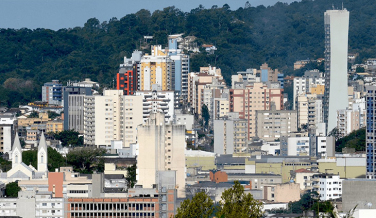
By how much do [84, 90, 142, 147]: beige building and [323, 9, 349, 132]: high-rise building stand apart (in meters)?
9.44

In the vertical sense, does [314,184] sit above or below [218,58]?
below

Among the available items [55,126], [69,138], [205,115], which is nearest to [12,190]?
[69,138]

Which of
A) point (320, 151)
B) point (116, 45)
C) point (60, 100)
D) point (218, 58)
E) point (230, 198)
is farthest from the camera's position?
point (116, 45)

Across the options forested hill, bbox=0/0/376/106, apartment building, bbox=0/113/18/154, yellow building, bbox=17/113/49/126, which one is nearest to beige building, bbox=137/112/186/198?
apartment building, bbox=0/113/18/154

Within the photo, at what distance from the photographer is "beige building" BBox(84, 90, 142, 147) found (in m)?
58.5

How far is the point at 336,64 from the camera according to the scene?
63844 mm

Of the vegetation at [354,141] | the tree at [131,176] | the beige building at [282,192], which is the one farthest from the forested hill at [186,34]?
the beige building at [282,192]

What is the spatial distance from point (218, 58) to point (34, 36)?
16210 millimetres

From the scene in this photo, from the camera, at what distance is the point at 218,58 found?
3346 inches

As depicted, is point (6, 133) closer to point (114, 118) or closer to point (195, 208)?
point (114, 118)

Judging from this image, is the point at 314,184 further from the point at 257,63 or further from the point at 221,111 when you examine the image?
the point at 257,63

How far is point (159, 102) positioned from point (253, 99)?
596 centimetres

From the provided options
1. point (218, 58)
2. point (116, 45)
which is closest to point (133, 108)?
point (218, 58)

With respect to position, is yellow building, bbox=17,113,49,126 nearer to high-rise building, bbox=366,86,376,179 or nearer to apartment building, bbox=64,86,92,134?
apartment building, bbox=64,86,92,134
